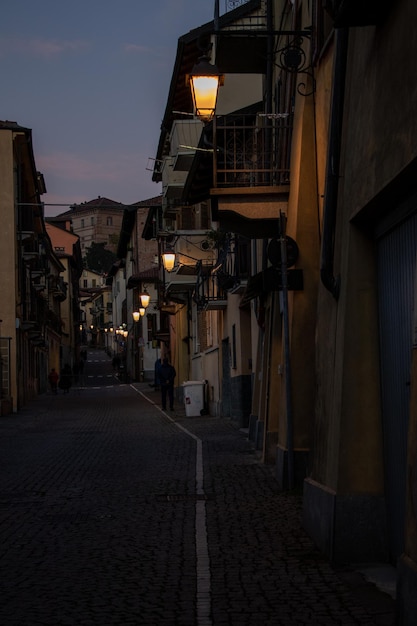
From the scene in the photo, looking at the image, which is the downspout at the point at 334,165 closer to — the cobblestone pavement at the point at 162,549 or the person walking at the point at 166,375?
the cobblestone pavement at the point at 162,549

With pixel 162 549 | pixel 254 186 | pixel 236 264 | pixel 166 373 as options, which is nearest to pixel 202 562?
pixel 162 549

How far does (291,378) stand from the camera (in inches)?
516

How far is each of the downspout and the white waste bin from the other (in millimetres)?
23284

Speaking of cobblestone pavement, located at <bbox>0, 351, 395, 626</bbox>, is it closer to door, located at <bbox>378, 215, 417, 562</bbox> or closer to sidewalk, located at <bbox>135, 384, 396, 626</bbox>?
sidewalk, located at <bbox>135, 384, 396, 626</bbox>

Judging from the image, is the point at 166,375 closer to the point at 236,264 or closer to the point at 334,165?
the point at 236,264

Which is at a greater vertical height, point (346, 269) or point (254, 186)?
point (254, 186)

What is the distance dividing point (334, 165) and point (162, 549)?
3.57 metres

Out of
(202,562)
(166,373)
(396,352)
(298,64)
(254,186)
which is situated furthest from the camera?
(166,373)

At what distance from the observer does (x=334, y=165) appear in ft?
30.2

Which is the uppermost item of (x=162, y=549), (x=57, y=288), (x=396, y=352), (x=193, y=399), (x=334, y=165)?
(x=57, y=288)

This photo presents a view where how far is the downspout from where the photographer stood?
8.89 metres

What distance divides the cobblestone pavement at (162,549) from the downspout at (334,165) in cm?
232

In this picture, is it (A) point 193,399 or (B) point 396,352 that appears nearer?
(B) point 396,352

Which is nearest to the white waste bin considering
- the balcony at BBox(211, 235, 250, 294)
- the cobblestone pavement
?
the balcony at BBox(211, 235, 250, 294)
